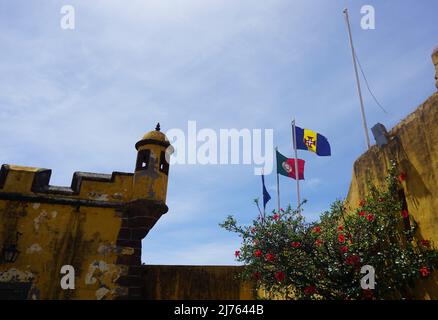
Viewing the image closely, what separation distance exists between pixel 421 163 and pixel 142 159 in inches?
252

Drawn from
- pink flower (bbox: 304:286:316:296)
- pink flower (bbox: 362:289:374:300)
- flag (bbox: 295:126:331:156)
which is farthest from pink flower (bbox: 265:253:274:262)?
flag (bbox: 295:126:331:156)

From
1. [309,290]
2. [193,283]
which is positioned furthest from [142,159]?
[309,290]

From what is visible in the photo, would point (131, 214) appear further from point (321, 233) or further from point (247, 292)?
point (321, 233)

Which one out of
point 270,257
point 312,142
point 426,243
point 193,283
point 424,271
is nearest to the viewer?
point 424,271

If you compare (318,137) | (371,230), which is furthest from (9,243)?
(318,137)

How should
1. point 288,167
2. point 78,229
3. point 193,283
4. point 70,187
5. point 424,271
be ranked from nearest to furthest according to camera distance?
point 424,271 < point 78,229 < point 70,187 < point 193,283 < point 288,167

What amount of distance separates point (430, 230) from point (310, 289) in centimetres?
214

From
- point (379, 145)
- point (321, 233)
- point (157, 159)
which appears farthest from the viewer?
point (157, 159)

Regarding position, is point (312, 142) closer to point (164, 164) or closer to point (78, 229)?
point (164, 164)

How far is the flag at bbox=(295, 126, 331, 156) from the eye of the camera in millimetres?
12016

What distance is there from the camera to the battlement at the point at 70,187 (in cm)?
804

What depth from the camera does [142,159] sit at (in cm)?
898
